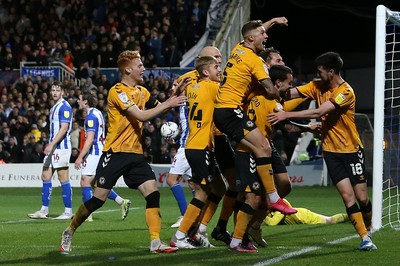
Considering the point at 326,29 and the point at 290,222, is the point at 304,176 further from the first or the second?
the point at 290,222

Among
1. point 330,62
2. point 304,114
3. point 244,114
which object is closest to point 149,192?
point 244,114

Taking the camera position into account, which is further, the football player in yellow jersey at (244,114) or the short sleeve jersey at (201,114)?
the short sleeve jersey at (201,114)

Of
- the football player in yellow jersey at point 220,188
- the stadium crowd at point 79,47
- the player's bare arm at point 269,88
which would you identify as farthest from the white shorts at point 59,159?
the stadium crowd at point 79,47

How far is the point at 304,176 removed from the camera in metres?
25.6

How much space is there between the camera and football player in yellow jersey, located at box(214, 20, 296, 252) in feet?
32.7

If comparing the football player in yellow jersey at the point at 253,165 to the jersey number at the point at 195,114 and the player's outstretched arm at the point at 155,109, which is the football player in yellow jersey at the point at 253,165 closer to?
the jersey number at the point at 195,114

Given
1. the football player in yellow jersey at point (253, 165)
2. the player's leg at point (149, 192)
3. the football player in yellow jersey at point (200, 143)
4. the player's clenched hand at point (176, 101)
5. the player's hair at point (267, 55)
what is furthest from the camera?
the player's hair at point (267, 55)

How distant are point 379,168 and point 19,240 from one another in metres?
4.87

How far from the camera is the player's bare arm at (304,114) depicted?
32.9 feet

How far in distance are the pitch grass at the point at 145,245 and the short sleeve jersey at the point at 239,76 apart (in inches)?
65.5

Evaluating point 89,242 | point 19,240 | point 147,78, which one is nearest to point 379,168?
point 89,242

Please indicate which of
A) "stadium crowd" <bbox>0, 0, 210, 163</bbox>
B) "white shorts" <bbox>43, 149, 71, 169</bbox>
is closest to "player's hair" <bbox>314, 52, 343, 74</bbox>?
"white shorts" <bbox>43, 149, 71, 169</bbox>

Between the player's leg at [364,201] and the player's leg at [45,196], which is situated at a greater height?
the player's leg at [364,201]

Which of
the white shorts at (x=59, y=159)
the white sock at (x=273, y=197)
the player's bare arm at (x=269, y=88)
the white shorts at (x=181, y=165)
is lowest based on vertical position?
the white shorts at (x=59, y=159)
